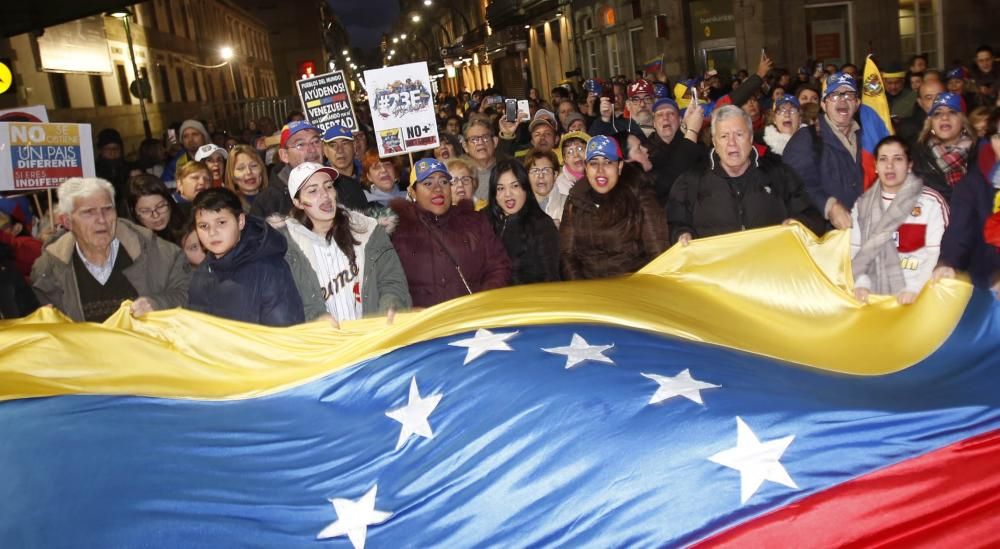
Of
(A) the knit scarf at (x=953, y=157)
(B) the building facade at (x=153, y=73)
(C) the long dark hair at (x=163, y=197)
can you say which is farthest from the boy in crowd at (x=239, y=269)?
(B) the building facade at (x=153, y=73)

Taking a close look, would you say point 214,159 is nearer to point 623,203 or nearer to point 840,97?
point 623,203

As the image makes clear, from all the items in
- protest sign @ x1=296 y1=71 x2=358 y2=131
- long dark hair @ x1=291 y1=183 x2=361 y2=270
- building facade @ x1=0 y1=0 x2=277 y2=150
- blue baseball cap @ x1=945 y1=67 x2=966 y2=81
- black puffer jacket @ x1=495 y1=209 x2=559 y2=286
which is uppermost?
building facade @ x1=0 y1=0 x2=277 y2=150

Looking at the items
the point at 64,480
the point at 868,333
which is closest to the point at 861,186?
the point at 868,333

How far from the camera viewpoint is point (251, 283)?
198 inches

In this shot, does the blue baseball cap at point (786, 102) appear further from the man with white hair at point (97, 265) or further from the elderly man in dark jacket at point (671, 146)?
the man with white hair at point (97, 265)

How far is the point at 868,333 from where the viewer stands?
461cm

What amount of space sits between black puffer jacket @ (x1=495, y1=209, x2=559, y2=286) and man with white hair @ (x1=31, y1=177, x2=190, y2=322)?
232 cm

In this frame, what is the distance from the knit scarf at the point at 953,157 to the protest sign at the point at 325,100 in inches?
265

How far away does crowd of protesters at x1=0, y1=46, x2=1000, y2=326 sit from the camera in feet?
17.2

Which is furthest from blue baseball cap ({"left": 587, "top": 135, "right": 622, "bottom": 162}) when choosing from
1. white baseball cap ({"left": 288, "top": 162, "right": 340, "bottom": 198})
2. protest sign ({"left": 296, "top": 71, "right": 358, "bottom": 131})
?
protest sign ({"left": 296, "top": 71, "right": 358, "bottom": 131})

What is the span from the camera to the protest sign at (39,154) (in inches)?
279

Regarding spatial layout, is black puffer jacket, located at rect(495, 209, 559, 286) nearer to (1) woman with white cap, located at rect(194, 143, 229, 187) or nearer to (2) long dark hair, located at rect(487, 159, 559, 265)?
(2) long dark hair, located at rect(487, 159, 559, 265)

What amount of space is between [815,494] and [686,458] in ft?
1.60

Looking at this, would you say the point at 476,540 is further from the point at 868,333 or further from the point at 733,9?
the point at 733,9
